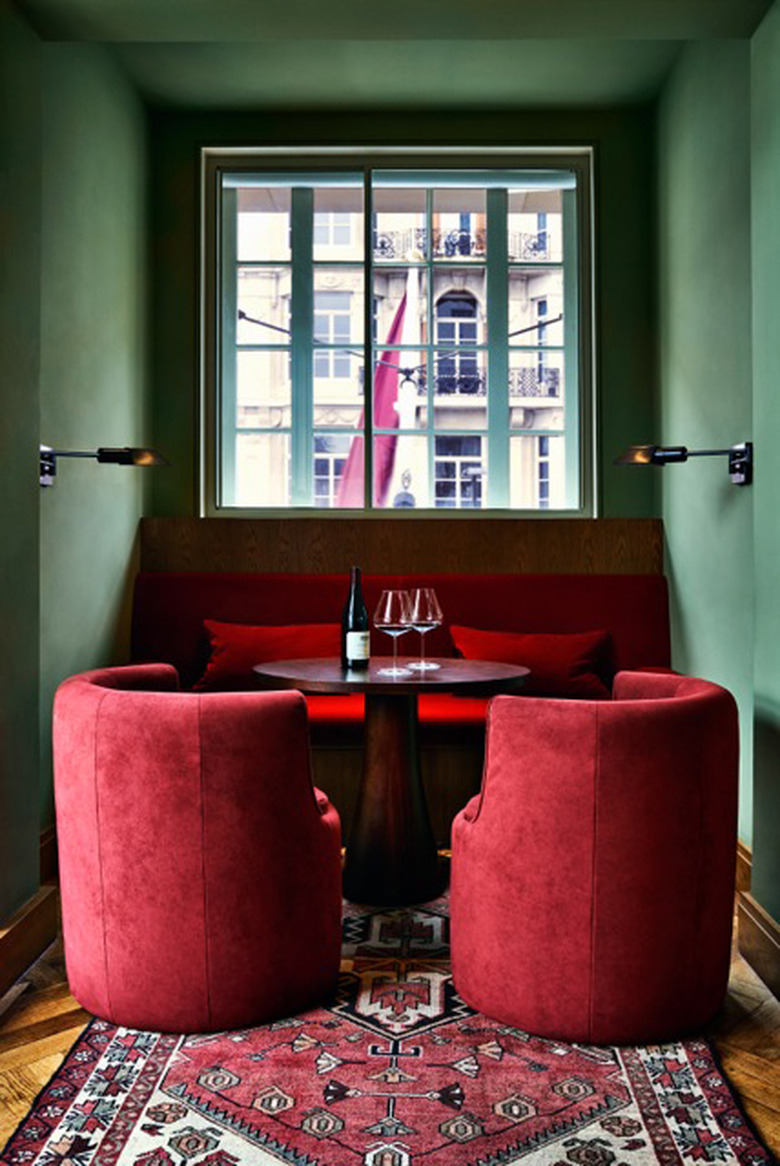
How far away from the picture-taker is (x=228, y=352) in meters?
4.84

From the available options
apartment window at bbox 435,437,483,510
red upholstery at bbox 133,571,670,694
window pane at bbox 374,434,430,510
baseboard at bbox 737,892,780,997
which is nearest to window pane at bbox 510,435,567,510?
apartment window at bbox 435,437,483,510

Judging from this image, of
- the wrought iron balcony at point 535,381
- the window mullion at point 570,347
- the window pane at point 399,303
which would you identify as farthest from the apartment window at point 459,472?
the window pane at point 399,303

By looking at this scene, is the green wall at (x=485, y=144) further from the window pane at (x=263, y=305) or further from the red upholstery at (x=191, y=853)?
the red upholstery at (x=191, y=853)

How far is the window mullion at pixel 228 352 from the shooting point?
15.8ft

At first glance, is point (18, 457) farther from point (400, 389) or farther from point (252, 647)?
point (400, 389)

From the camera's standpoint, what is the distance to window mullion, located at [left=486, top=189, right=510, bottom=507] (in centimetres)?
480

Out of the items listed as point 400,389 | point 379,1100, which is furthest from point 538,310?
point 379,1100

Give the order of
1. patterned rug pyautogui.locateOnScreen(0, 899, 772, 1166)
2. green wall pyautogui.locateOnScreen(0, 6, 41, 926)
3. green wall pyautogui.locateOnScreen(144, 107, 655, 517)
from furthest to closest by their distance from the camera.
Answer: green wall pyautogui.locateOnScreen(144, 107, 655, 517)
green wall pyautogui.locateOnScreen(0, 6, 41, 926)
patterned rug pyautogui.locateOnScreen(0, 899, 772, 1166)

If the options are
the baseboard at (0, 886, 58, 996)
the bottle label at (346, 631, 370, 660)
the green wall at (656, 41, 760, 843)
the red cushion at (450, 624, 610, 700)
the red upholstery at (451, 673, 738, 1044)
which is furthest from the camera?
the red cushion at (450, 624, 610, 700)

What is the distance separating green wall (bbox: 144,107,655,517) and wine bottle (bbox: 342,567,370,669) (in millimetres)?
1796

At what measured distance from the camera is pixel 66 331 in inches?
140

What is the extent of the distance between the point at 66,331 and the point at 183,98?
5.51ft

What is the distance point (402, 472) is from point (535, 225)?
1.36 metres

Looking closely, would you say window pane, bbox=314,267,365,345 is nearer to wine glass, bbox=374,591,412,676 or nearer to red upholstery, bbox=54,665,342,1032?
wine glass, bbox=374,591,412,676
